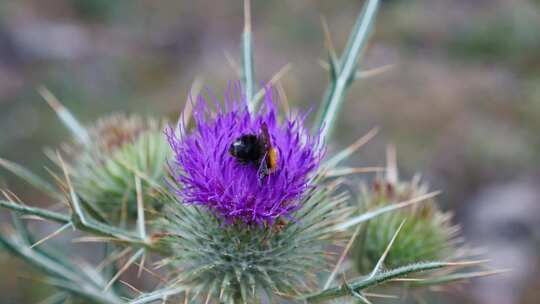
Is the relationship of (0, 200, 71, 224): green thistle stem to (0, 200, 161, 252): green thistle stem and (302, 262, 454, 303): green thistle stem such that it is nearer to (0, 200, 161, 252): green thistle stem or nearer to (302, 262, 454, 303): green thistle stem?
(0, 200, 161, 252): green thistle stem

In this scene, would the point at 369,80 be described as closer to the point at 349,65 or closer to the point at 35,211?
the point at 349,65

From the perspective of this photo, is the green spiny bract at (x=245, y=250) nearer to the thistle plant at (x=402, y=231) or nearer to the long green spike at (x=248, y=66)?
the thistle plant at (x=402, y=231)

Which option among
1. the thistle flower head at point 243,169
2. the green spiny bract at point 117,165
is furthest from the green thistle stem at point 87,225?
the green spiny bract at point 117,165

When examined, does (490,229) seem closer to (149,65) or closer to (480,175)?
(480,175)

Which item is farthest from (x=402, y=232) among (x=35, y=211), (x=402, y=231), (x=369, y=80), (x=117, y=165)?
(x=369, y=80)

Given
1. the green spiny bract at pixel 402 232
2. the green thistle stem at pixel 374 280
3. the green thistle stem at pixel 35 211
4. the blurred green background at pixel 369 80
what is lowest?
the green thistle stem at pixel 374 280
